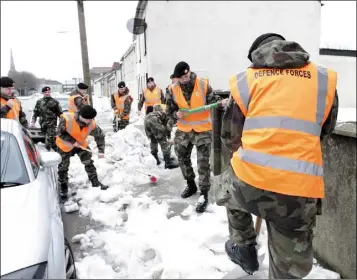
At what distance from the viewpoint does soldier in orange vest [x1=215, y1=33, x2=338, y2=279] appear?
183 centimetres

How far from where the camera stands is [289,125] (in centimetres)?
182

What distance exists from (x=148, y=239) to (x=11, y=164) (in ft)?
5.42

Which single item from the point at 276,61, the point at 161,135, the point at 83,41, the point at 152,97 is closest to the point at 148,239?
the point at 276,61

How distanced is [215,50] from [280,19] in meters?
3.70

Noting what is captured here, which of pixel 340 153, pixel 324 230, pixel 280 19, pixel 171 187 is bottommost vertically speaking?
pixel 171 187

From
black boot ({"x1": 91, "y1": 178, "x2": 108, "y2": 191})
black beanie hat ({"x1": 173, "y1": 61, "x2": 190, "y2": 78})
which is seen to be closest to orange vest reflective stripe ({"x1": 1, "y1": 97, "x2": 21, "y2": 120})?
black boot ({"x1": 91, "y1": 178, "x2": 108, "y2": 191})

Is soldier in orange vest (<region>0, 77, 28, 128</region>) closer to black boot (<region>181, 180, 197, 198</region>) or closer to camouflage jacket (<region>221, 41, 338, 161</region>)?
black boot (<region>181, 180, 197, 198</region>)

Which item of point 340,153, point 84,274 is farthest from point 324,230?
point 84,274

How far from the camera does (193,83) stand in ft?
14.5

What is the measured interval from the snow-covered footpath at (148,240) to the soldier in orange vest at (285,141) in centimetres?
115

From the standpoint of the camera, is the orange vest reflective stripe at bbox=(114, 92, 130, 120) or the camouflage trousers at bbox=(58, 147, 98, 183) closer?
the camouflage trousers at bbox=(58, 147, 98, 183)

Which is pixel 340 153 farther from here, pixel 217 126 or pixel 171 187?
pixel 171 187

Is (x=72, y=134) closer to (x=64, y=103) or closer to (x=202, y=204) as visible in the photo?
(x=202, y=204)

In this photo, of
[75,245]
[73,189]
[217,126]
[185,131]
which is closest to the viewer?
[75,245]
